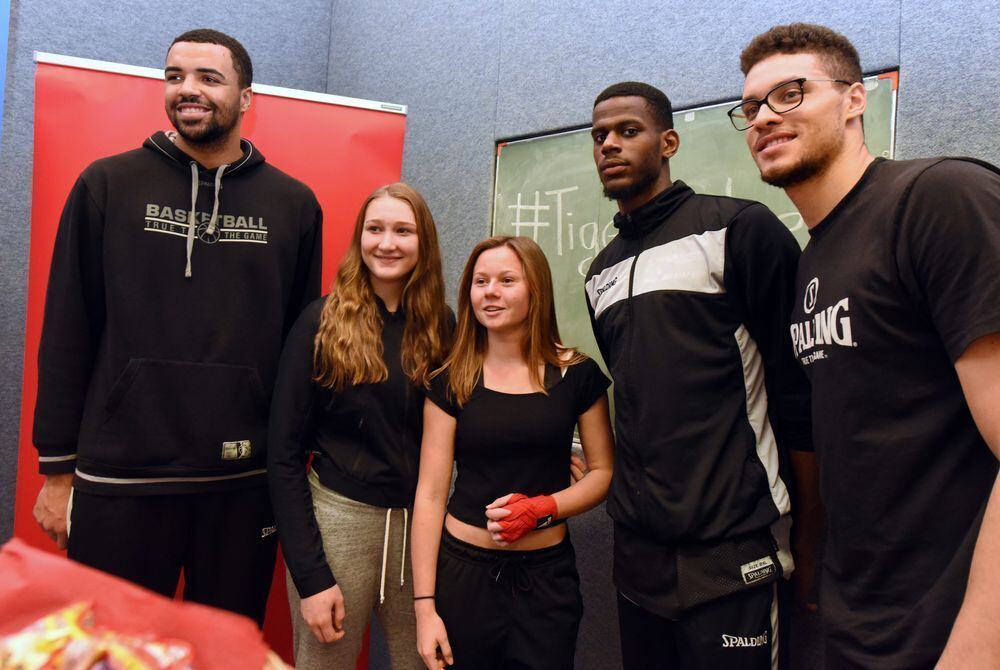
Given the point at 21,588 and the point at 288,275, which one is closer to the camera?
the point at 21,588

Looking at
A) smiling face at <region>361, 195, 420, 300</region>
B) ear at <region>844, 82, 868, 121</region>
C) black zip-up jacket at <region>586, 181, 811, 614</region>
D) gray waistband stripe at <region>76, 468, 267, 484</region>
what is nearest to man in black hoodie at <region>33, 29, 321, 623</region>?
gray waistband stripe at <region>76, 468, 267, 484</region>

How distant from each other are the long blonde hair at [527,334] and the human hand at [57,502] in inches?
34.9

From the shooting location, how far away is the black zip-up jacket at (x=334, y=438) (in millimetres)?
1456

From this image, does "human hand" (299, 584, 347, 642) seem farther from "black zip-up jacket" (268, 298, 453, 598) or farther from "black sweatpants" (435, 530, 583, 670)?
"black sweatpants" (435, 530, 583, 670)

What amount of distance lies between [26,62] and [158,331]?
1732 millimetres

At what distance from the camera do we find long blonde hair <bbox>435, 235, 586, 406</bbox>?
59.8 inches

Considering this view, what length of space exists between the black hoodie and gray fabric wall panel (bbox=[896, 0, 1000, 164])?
5.08 ft

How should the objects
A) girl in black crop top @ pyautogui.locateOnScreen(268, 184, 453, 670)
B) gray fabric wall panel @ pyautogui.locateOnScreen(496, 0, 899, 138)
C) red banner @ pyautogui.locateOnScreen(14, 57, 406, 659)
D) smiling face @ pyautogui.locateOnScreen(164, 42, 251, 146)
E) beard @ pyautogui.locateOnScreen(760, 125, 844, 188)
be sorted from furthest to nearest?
red banner @ pyautogui.locateOnScreen(14, 57, 406, 659), gray fabric wall panel @ pyautogui.locateOnScreen(496, 0, 899, 138), smiling face @ pyautogui.locateOnScreen(164, 42, 251, 146), girl in black crop top @ pyautogui.locateOnScreen(268, 184, 453, 670), beard @ pyautogui.locateOnScreen(760, 125, 844, 188)

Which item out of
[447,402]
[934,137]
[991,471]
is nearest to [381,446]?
[447,402]

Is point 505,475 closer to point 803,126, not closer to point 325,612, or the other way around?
point 325,612

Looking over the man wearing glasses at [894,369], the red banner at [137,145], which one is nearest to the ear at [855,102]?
the man wearing glasses at [894,369]

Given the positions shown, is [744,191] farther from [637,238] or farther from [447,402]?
[447,402]

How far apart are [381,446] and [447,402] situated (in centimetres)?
18

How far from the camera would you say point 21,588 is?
0.50 metres
